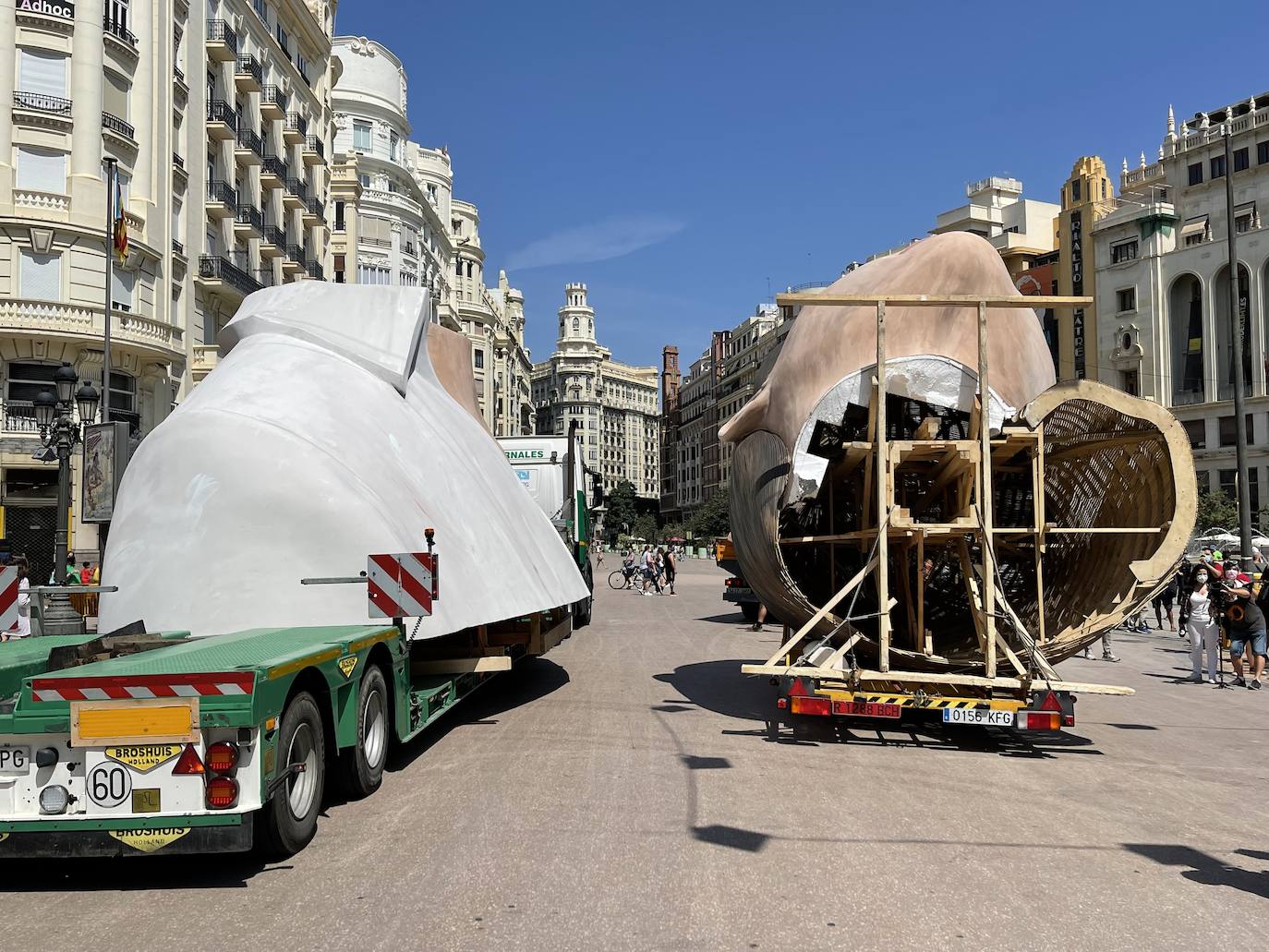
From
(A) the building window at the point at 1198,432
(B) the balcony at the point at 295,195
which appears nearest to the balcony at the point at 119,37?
(B) the balcony at the point at 295,195

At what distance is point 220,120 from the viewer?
118 feet

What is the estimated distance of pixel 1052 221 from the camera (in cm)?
7894

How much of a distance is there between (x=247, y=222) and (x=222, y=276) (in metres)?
4.18

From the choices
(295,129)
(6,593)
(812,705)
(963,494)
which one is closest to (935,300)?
(963,494)

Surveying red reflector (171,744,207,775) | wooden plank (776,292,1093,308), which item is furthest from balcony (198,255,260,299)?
red reflector (171,744,207,775)

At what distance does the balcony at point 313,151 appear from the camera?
4666 centimetres

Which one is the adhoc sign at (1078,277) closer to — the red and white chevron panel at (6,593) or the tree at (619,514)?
the tree at (619,514)

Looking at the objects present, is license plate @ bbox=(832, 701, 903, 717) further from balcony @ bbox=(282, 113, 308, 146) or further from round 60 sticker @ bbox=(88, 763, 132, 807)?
balcony @ bbox=(282, 113, 308, 146)

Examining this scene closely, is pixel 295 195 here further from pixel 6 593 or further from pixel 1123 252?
pixel 1123 252

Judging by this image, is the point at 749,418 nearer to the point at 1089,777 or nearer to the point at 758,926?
the point at 1089,777

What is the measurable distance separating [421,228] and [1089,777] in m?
66.3

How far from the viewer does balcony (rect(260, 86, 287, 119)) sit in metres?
40.7

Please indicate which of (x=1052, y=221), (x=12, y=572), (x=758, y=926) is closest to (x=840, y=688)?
(x=758, y=926)

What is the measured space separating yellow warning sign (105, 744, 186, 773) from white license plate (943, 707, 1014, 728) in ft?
20.6
